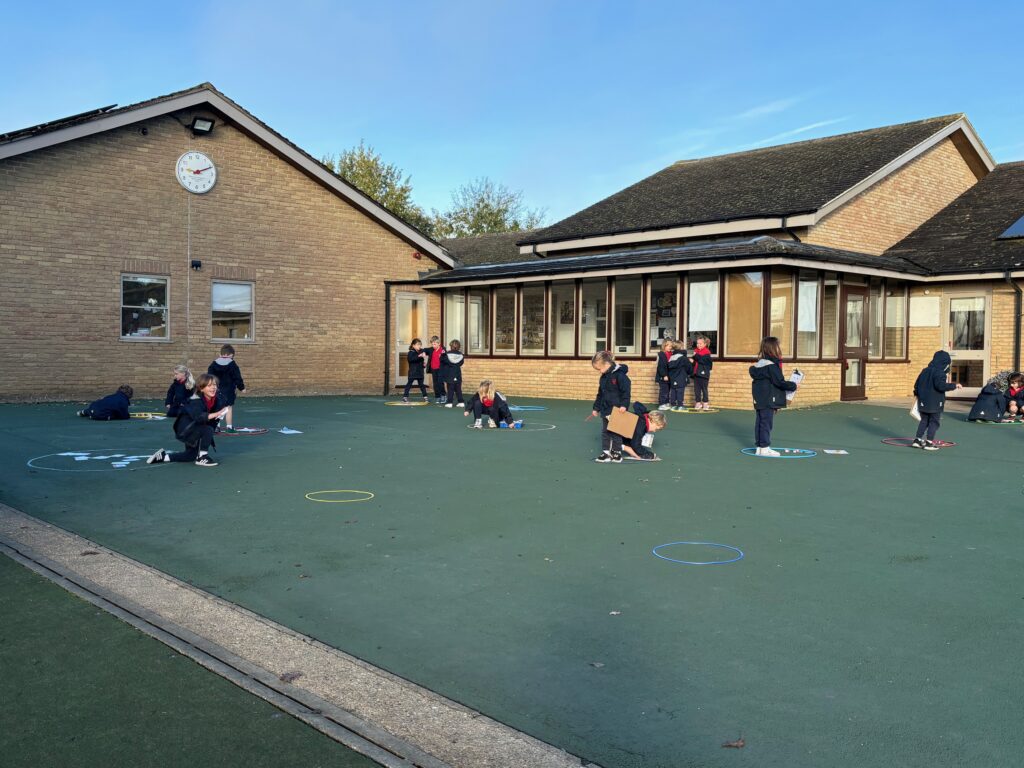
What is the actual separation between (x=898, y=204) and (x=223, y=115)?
59.2ft

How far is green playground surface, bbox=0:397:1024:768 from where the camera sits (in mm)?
3621

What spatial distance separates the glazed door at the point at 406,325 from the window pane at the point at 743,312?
32.8 ft

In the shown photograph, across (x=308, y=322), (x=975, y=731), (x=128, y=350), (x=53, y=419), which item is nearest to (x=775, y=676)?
(x=975, y=731)

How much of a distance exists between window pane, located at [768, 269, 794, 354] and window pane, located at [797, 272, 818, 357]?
0.77 feet

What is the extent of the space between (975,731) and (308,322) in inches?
872

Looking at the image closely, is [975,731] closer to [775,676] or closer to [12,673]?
[775,676]

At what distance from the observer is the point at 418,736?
3445 mm

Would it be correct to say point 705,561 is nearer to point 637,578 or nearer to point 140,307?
point 637,578

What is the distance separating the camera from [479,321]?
26203 mm

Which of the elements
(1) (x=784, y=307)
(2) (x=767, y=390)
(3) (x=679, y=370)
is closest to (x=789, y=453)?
(2) (x=767, y=390)

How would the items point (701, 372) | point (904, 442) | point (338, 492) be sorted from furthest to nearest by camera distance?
1. point (701, 372)
2. point (904, 442)
3. point (338, 492)

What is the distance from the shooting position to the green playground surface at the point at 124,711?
325cm

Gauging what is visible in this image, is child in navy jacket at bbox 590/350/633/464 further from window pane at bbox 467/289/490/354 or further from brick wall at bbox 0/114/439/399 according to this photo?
window pane at bbox 467/289/490/354

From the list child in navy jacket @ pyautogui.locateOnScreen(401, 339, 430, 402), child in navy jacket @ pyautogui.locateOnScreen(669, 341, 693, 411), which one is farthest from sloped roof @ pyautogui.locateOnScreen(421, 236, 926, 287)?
child in navy jacket @ pyautogui.locateOnScreen(401, 339, 430, 402)
